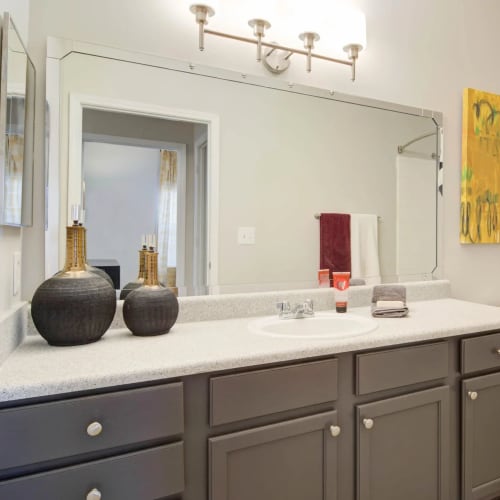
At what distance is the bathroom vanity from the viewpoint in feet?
2.78

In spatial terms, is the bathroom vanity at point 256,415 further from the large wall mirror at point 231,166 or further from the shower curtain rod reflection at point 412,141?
the shower curtain rod reflection at point 412,141

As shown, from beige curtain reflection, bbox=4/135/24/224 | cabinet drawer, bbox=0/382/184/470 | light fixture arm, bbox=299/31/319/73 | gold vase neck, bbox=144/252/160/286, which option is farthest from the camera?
light fixture arm, bbox=299/31/319/73

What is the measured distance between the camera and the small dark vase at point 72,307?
1068 millimetres

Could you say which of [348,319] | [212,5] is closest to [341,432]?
[348,319]

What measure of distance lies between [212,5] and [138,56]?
0.36 meters

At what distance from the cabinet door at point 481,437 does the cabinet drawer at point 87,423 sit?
108cm

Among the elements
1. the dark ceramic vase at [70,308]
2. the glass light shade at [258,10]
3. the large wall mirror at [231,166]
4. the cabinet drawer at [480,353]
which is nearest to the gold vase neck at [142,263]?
the large wall mirror at [231,166]

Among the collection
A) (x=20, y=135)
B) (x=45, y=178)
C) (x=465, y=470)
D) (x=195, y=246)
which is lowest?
(x=465, y=470)

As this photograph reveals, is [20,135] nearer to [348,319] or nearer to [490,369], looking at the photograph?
[348,319]

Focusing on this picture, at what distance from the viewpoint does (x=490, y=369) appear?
1.46m

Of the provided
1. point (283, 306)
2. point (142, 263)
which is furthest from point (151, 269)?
point (283, 306)

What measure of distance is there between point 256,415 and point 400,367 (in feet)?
1.73

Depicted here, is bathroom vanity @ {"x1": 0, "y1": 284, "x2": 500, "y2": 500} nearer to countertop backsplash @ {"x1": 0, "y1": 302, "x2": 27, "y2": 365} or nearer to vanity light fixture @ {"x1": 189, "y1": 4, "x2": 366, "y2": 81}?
countertop backsplash @ {"x1": 0, "y1": 302, "x2": 27, "y2": 365}

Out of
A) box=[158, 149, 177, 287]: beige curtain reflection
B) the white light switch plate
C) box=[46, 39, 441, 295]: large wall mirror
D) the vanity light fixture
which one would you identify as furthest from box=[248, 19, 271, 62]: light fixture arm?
the white light switch plate
